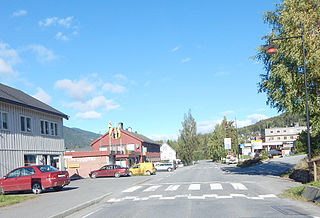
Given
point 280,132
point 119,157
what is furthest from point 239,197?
point 280,132

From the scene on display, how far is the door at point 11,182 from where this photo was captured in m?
18.3

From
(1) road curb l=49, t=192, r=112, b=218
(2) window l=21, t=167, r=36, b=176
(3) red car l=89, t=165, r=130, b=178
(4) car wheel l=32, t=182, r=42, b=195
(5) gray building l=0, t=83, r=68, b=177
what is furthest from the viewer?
(3) red car l=89, t=165, r=130, b=178

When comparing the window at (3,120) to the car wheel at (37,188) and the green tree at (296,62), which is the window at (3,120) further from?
the green tree at (296,62)

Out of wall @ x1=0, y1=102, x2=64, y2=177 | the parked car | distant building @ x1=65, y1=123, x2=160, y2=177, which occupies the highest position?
wall @ x1=0, y1=102, x2=64, y2=177

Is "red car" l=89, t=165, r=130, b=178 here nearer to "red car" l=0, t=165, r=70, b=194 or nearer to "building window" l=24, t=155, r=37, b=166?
"building window" l=24, t=155, r=37, b=166

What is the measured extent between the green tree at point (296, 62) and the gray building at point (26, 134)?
17990 millimetres

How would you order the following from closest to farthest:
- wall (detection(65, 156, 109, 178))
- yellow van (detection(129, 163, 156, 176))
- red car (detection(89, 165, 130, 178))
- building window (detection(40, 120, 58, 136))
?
1. building window (detection(40, 120, 58, 136))
2. red car (detection(89, 165, 130, 178))
3. yellow van (detection(129, 163, 156, 176))
4. wall (detection(65, 156, 109, 178))

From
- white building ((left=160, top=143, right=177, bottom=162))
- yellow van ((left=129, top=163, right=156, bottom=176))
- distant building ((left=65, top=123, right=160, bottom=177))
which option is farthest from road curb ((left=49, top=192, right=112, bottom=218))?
white building ((left=160, top=143, right=177, bottom=162))

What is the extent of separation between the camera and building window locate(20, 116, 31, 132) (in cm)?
2427

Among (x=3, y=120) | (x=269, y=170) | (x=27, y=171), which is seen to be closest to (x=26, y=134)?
(x=3, y=120)

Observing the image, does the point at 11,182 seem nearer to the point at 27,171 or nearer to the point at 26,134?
the point at 27,171

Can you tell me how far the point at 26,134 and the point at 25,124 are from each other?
744mm

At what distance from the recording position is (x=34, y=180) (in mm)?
17969

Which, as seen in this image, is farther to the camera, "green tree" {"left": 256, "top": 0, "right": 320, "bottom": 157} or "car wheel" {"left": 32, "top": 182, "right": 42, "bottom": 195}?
"green tree" {"left": 256, "top": 0, "right": 320, "bottom": 157}
